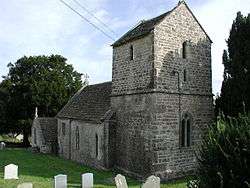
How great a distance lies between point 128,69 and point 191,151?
725 centimetres

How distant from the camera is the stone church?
24.1 m

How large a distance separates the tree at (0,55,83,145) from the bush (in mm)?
44233

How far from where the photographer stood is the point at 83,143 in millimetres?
32781

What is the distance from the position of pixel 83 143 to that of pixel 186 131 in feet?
34.7

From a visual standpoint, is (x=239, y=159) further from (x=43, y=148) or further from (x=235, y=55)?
(x=43, y=148)

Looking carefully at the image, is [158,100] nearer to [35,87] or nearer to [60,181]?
[60,181]

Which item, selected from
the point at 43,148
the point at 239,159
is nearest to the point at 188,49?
the point at 239,159

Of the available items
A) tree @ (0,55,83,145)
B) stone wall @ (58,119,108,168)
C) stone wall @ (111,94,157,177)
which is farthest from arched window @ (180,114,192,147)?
tree @ (0,55,83,145)

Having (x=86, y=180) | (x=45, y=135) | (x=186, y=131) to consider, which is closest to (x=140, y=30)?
(x=186, y=131)

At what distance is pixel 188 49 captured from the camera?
26.2 m

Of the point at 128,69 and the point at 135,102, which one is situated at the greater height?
the point at 128,69

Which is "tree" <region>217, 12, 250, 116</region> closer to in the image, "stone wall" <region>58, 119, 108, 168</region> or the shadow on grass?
the shadow on grass

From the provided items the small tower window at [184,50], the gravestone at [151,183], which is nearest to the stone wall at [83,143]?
the small tower window at [184,50]

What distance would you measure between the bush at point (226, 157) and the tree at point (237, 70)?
39.3 feet
